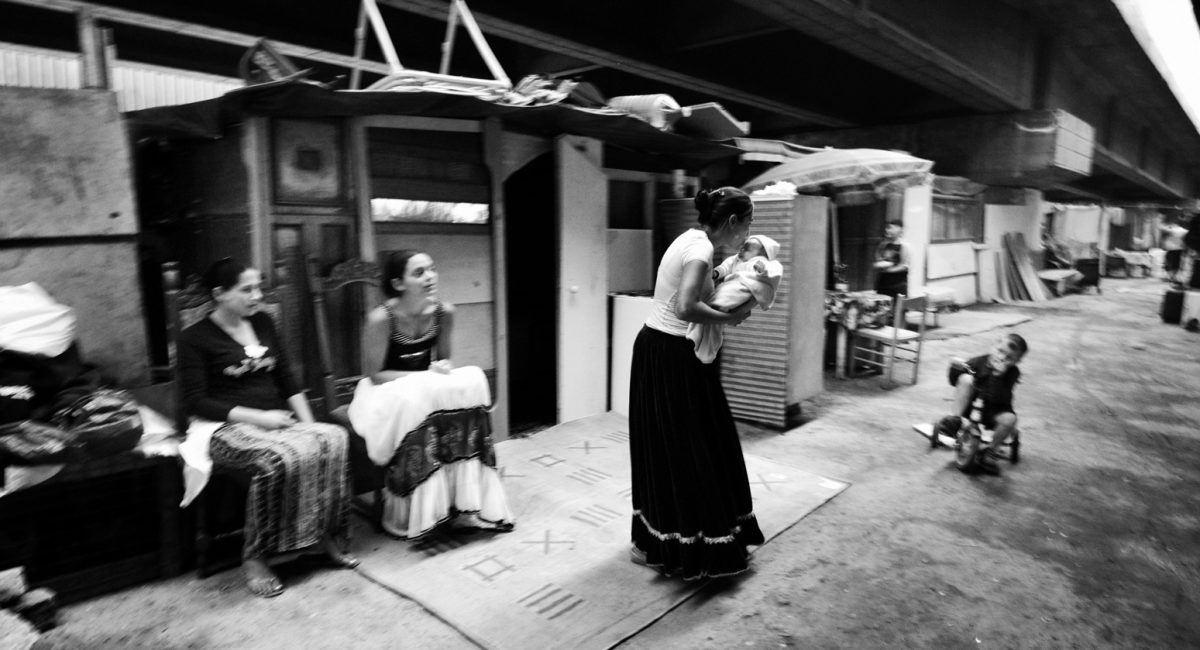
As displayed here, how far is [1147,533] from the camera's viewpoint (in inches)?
173

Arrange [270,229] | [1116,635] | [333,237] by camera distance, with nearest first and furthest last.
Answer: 1. [1116,635]
2. [270,229]
3. [333,237]

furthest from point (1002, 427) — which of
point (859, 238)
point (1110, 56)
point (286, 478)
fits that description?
point (1110, 56)

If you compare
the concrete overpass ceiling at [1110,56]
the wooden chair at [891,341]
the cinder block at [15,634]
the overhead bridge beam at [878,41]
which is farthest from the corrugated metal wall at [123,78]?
the concrete overpass ceiling at [1110,56]

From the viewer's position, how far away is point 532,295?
678 centimetres

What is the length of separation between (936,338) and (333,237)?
10326mm

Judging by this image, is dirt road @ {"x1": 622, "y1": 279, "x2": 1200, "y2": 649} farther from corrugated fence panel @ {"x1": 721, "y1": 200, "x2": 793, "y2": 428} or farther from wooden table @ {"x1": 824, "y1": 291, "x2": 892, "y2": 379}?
wooden table @ {"x1": 824, "y1": 291, "x2": 892, "y2": 379}

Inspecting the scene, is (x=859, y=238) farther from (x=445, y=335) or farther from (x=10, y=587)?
(x=10, y=587)

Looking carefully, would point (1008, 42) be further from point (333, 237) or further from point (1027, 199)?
point (333, 237)

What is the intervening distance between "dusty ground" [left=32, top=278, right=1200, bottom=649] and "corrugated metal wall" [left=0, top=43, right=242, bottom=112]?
3.54 meters

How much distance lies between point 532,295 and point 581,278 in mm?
795

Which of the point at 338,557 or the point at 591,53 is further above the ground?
the point at 591,53

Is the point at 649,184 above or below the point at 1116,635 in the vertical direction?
above

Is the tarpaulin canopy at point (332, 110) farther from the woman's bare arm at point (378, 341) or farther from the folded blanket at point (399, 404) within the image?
the folded blanket at point (399, 404)

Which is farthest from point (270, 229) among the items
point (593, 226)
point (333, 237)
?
point (593, 226)
